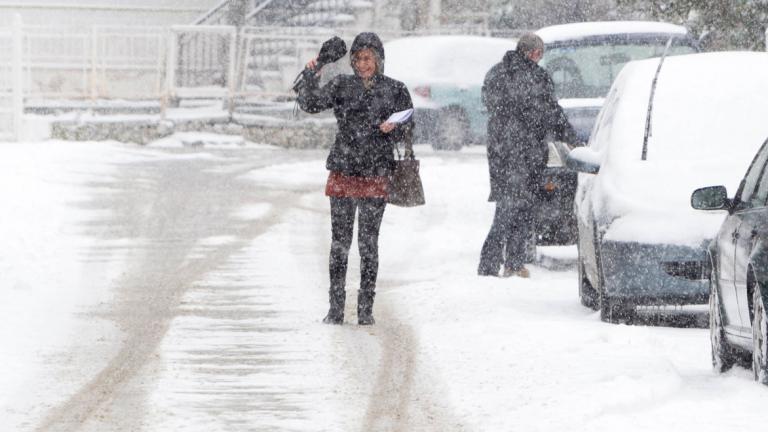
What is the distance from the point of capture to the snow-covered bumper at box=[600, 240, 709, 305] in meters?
10.2

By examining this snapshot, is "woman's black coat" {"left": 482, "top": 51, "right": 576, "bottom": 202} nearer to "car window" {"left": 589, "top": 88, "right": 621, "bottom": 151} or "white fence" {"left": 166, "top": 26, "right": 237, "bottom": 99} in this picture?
"car window" {"left": 589, "top": 88, "right": 621, "bottom": 151}

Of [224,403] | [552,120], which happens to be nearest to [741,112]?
[552,120]

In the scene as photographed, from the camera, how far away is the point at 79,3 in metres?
37.1

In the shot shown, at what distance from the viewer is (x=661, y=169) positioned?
10.8 m

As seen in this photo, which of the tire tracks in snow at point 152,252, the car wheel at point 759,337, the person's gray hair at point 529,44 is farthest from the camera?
the person's gray hair at point 529,44

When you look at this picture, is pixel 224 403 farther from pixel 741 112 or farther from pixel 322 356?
pixel 741 112

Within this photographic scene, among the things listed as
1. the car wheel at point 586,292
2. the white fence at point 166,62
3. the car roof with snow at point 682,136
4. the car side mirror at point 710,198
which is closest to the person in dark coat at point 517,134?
the car roof with snow at point 682,136

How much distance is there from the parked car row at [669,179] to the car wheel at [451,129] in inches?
667

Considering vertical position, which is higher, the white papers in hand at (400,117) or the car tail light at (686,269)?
the white papers in hand at (400,117)

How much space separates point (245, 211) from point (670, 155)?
8553 millimetres

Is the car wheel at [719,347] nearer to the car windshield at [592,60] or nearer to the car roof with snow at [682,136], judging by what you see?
the car roof with snow at [682,136]

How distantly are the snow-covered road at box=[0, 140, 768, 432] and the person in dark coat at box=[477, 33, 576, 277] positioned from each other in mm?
381

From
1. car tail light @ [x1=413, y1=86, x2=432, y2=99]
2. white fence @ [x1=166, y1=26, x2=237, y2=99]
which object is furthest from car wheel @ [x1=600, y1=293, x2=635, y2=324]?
white fence @ [x1=166, y1=26, x2=237, y2=99]

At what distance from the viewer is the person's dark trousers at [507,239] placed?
13.4 m
